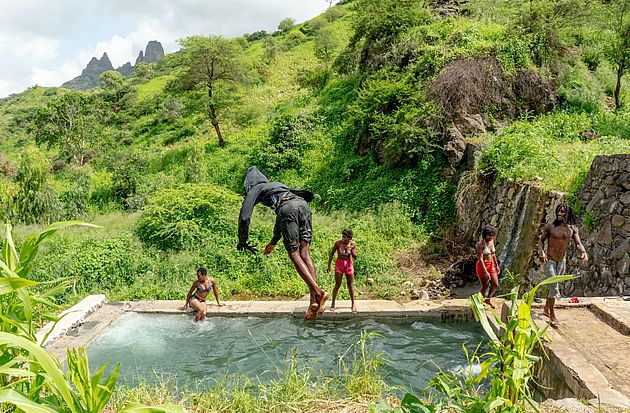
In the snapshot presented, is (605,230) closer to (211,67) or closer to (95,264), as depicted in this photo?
(95,264)

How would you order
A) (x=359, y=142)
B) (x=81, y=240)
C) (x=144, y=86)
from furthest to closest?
(x=144, y=86) → (x=359, y=142) → (x=81, y=240)

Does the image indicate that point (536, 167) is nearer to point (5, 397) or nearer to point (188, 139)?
point (5, 397)

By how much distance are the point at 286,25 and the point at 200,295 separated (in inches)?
1834

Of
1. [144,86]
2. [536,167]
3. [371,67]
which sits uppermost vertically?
[144,86]

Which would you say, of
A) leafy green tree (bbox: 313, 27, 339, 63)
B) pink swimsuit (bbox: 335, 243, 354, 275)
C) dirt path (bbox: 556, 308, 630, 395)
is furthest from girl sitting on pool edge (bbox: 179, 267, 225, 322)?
leafy green tree (bbox: 313, 27, 339, 63)

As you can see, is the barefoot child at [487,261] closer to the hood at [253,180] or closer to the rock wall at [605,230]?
the rock wall at [605,230]

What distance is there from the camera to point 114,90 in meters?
40.6

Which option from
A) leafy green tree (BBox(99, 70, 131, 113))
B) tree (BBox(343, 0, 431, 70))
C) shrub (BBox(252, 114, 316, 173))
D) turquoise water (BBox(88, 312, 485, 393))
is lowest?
turquoise water (BBox(88, 312, 485, 393))

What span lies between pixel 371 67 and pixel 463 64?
6.07 meters

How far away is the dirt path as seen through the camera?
4680 millimetres

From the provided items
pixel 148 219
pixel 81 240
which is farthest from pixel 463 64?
pixel 81 240

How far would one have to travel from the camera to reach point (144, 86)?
4197 cm

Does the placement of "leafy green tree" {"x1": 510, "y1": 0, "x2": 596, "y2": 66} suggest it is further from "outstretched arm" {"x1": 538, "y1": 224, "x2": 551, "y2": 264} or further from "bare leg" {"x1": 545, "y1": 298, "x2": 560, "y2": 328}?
"bare leg" {"x1": 545, "y1": 298, "x2": 560, "y2": 328}

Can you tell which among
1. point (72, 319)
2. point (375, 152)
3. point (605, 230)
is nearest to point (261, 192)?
point (72, 319)
